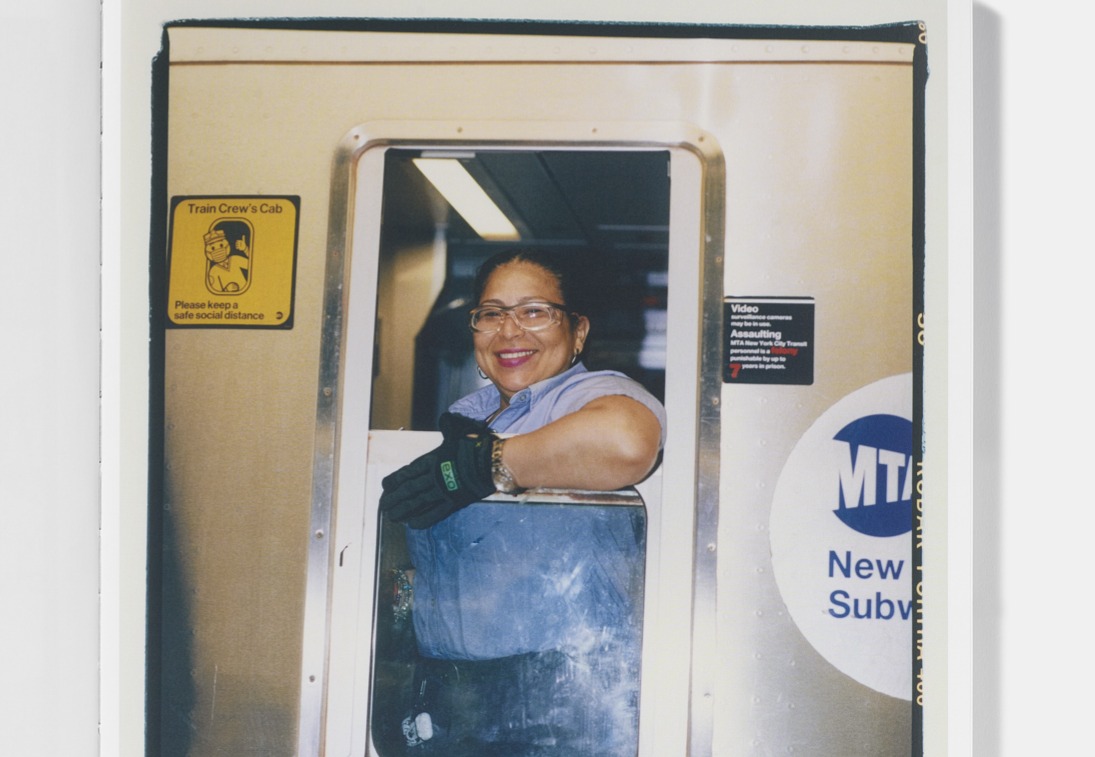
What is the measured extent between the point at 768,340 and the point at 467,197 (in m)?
0.57

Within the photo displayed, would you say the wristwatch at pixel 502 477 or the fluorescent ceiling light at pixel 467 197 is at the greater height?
the fluorescent ceiling light at pixel 467 197

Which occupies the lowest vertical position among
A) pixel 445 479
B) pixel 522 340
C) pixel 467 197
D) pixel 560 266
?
pixel 445 479

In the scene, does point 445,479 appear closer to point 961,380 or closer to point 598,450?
point 598,450

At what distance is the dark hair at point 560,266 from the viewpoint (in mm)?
1484

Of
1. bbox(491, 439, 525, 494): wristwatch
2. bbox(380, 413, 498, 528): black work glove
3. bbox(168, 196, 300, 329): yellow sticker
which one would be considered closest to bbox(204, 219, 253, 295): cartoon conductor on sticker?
bbox(168, 196, 300, 329): yellow sticker

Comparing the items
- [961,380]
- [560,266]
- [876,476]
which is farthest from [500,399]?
[961,380]

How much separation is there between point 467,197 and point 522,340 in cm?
27

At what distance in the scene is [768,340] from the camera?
1470 mm

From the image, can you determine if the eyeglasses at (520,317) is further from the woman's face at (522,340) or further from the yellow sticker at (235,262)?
the yellow sticker at (235,262)

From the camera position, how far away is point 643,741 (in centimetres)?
146

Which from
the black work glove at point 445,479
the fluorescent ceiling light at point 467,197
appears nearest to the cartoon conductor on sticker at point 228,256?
the fluorescent ceiling light at point 467,197

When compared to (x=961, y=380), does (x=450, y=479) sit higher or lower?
lower

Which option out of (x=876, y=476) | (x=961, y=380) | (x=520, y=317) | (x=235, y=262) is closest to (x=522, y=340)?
(x=520, y=317)

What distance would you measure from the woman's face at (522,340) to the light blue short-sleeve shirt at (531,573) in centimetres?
6
